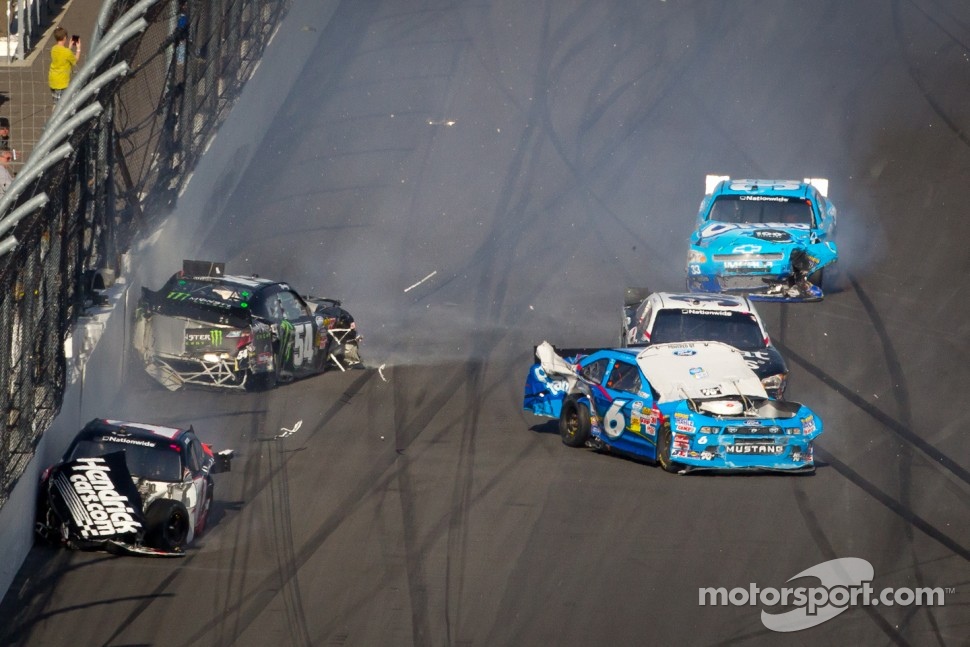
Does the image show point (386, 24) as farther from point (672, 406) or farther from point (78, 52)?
point (672, 406)

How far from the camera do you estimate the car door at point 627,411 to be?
15.2 meters

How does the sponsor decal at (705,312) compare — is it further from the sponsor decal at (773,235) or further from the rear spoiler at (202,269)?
the rear spoiler at (202,269)

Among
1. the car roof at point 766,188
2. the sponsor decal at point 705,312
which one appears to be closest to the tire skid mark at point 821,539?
the sponsor decal at point 705,312

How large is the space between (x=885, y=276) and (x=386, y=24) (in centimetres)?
1271

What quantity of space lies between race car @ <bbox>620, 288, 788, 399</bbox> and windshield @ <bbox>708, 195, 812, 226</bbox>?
11.4 ft

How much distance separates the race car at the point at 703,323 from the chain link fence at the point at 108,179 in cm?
613

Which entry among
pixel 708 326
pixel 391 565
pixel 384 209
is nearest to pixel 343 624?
pixel 391 565

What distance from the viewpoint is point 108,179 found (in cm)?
1700

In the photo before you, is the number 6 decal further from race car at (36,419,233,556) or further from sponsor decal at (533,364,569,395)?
race car at (36,419,233,556)

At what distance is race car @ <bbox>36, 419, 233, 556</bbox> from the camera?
12.3 metres

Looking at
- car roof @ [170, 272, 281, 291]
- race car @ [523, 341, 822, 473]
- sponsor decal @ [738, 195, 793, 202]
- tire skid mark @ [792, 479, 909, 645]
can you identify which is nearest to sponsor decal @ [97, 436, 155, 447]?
race car @ [523, 341, 822, 473]

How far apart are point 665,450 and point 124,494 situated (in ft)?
17.2

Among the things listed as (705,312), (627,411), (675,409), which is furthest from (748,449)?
(705,312)

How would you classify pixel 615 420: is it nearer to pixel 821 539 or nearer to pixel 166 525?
pixel 821 539
